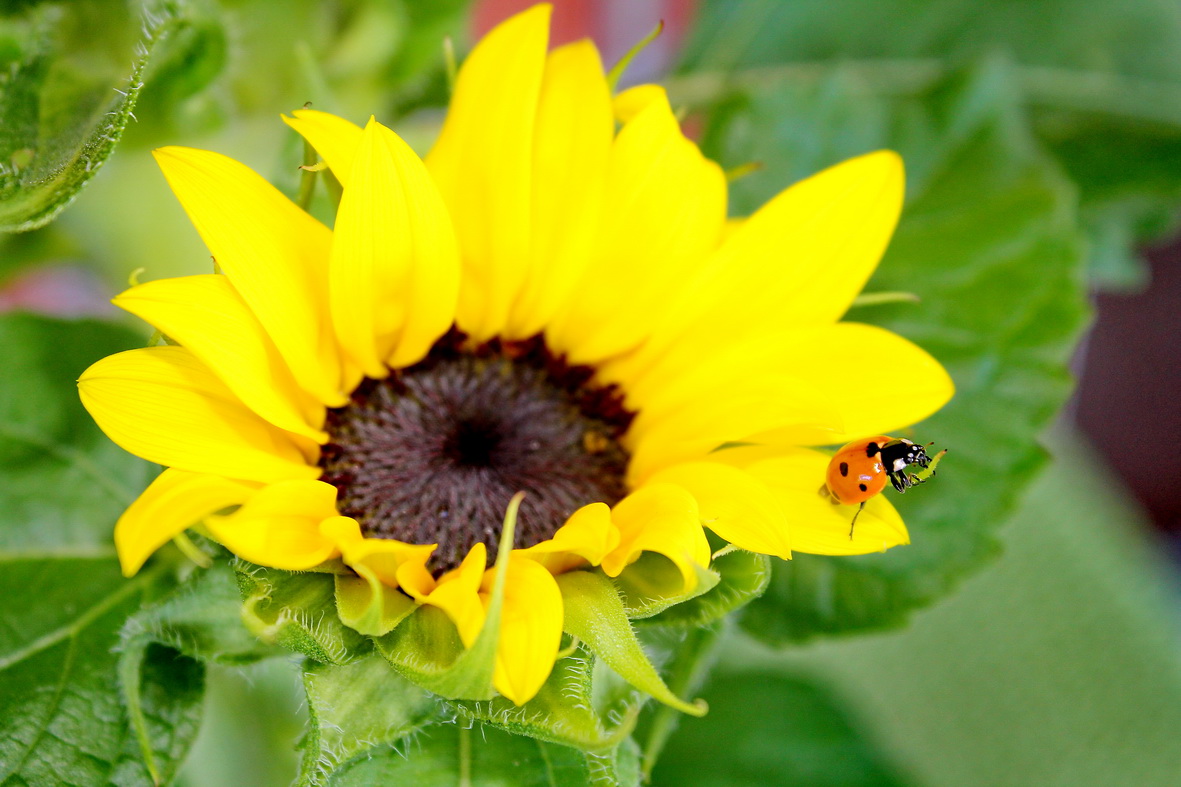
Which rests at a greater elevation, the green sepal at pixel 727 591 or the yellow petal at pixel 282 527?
the green sepal at pixel 727 591

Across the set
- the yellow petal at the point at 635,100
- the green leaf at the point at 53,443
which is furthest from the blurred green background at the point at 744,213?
the yellow petal at the point at 635,100

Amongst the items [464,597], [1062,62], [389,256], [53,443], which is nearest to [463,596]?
[464,597]

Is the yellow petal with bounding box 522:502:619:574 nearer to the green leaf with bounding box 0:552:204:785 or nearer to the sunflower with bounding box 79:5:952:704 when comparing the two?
the sunflower with bounding box 79:5:952:704

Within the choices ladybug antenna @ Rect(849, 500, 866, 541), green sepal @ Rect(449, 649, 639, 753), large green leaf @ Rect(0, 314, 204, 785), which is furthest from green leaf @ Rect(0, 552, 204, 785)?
ladybug antenna @ Rect(849, 500, 866, 541)

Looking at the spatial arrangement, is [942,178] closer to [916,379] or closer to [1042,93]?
[1042,93]

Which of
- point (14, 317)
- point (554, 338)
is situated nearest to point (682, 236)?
point (554, 338)

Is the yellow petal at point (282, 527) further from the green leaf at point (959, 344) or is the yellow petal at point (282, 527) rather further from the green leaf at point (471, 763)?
the green leaf at point (959, 344)
